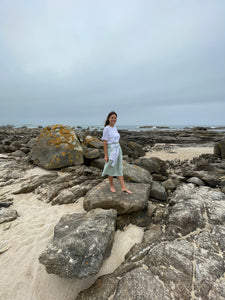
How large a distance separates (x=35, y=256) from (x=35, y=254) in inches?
1.8

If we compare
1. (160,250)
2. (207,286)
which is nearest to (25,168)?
(160,250)

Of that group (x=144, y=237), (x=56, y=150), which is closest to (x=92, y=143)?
(x=56, y=150)

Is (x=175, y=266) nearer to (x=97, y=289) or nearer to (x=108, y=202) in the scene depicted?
(x=97, y=289)

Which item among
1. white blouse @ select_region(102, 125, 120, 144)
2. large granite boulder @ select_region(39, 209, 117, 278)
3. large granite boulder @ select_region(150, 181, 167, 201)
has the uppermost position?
white blouse @ select_region(102, 125, 120, 144)

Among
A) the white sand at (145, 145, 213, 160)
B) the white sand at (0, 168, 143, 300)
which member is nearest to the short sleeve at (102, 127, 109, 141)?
the white sand at (0, 168, 143, 300)

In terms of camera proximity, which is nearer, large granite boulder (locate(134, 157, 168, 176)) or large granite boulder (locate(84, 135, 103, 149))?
large granite boulder (locate(134, 157, 168, 176))

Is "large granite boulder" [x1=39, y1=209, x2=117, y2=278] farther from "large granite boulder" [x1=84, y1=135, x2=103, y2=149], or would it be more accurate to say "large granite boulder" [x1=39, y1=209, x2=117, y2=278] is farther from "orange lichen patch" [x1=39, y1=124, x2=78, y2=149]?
"large granite boulder" [x1=84, y1=135, x2=103, y2=149]

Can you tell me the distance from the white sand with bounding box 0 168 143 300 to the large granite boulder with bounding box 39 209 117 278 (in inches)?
13.1

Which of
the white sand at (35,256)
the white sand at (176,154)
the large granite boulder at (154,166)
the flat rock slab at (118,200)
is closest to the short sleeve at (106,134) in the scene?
the flat rock slab at (118,200)

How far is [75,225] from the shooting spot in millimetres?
3121

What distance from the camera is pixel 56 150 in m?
7.60

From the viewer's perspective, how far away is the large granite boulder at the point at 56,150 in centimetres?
738

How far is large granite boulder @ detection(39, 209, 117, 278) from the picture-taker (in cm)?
230

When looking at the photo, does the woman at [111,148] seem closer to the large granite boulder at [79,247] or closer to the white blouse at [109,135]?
→ the white blouse at [109,135]
